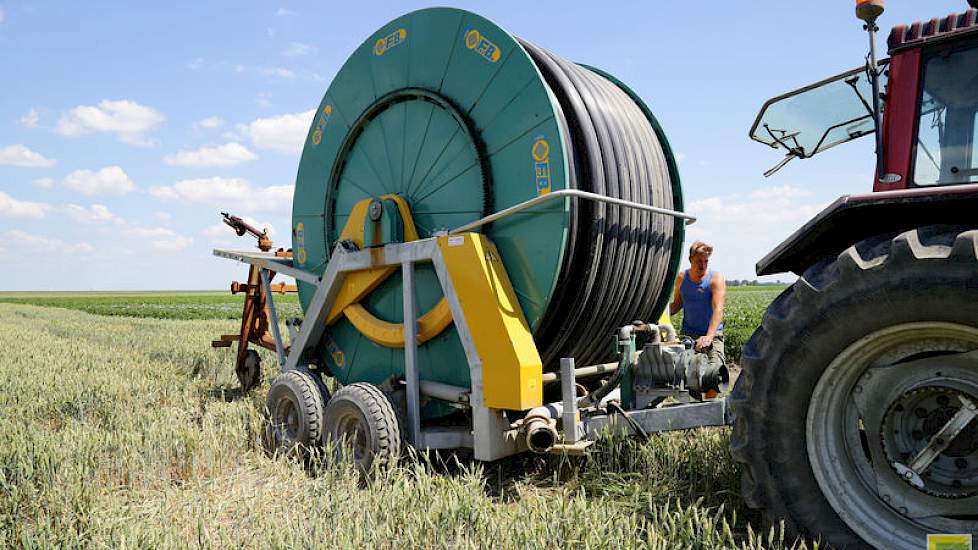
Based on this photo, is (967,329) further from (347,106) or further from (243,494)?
(347,106)

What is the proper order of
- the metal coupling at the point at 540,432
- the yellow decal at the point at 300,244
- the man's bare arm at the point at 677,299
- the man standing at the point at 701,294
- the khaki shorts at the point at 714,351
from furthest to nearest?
the yellow decal at the point at 300,244
the man's bare arm at the point at 677,299
the man standing at the point at 701,294
the khaki shorts at the point at 714,351
the metal coupling at the point at 540,432

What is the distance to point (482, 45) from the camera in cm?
433

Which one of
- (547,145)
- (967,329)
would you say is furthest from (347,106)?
(967,329)

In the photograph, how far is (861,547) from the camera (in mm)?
2479

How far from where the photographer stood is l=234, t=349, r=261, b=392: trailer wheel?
779cm

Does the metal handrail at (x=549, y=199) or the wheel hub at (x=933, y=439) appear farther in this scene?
the metal handrail at (x=549, y=199)

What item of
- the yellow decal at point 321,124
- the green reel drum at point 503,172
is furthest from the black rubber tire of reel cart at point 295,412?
the yellow decal at point 321,124

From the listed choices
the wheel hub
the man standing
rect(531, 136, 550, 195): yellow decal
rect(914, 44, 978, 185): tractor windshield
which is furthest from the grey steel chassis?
rect(914, 44, 978, 185): tractor windshield

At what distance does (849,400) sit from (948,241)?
0.71 metres

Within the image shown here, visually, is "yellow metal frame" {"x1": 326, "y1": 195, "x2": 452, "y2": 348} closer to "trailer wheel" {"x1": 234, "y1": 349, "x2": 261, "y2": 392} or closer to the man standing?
the man standing

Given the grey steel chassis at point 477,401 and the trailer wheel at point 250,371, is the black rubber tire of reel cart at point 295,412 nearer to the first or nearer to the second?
the grey steel chassis at point 477,401

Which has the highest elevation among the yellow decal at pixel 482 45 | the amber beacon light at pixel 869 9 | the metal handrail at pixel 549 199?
the yellow decal at pixel 482 45

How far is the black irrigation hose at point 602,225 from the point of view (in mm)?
4094

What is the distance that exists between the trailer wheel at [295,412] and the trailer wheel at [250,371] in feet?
9.16
